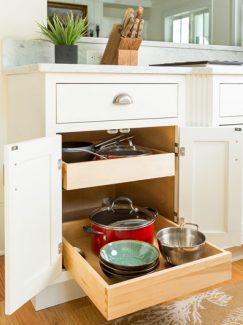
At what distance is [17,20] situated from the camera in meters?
1.88

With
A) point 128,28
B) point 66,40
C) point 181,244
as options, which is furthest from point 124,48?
point 181,244

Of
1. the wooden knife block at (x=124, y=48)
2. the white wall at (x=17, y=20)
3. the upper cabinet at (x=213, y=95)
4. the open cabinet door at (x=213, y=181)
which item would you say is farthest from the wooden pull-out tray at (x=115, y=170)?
the white wall at (x=17, y=20)

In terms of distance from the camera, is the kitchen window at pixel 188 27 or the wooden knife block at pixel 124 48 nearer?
the wooden knife block at pixel 124 48

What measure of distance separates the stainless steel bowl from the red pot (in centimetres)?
7

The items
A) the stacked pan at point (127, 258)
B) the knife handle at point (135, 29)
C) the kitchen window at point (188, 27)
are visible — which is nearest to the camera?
the stacked pan at point (127, 258)

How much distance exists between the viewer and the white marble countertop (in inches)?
53.7

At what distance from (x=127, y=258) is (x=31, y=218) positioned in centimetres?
39

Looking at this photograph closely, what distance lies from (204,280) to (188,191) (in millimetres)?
494

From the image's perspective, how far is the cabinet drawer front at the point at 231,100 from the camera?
1716mm

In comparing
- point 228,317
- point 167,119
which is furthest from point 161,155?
point 228,317

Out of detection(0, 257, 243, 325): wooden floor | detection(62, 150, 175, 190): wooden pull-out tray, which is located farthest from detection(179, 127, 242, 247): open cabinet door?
detection(0, 257, 243, 325): wooden floor

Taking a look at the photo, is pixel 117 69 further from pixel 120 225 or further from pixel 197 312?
pixel 197 312

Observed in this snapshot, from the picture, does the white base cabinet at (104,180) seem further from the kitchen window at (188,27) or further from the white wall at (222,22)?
the white wall at (222,22)

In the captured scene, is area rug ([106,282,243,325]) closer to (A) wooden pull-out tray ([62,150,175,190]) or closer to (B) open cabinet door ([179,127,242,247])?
(B) open cabinet door ([179,127,242,247])
